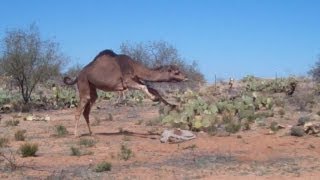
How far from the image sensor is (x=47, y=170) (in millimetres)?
12602

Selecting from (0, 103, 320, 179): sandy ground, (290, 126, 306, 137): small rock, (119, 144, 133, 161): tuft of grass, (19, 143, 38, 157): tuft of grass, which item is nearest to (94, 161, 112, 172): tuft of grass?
(0, 103, 320, 179): sandy ground

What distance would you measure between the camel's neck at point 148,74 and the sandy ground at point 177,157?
1.83 metres

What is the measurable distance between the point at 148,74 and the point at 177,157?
4376 millimetres

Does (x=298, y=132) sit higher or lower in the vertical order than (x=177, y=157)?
higher

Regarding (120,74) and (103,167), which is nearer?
(103,167)

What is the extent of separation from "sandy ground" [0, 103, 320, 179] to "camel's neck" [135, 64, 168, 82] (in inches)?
71.9

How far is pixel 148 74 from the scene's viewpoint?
59.0 feet

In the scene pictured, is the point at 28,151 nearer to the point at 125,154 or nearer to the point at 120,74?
the point at 125,154

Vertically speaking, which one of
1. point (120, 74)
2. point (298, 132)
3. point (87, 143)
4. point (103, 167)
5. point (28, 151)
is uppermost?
point (120, 74)

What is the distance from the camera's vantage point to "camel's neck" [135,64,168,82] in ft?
58.5

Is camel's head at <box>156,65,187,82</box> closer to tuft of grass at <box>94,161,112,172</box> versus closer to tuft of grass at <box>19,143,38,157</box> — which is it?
tuft of grass at <box>19,143,38,157</box>

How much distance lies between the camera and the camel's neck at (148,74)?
703 inches

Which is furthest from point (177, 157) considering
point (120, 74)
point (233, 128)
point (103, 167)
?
point (233, 128)

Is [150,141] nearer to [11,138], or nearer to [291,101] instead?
[11,138]
